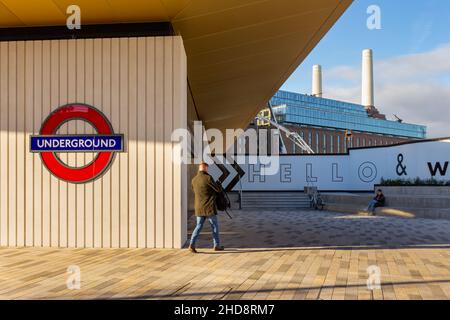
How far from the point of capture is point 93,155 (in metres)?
7.89

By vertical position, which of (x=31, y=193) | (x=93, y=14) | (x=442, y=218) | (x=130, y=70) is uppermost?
(x=93, y=14)

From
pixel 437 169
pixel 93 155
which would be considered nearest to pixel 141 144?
pixel 93 155

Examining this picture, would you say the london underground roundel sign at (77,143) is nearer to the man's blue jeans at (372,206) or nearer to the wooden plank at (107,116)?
the wooden plank at (107,116)

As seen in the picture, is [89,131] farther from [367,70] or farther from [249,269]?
[367,70]

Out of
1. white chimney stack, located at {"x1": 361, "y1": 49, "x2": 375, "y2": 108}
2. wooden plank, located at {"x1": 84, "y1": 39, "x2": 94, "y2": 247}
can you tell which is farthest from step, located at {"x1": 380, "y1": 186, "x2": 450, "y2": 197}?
white chimney stack, located at {"x1": 361, "y1": 49, "x2": 375, "y2": 108}

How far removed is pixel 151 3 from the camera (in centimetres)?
710

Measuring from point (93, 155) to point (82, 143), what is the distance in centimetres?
32

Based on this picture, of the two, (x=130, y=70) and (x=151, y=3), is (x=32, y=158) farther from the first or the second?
(x=151, y=3)

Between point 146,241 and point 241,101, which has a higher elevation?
point 241,101

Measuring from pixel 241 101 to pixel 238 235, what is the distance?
846cm

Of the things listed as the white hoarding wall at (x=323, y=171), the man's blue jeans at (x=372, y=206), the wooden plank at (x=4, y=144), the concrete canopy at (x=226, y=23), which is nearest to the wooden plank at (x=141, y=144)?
the concrete canopy at (x=226, y=23)
